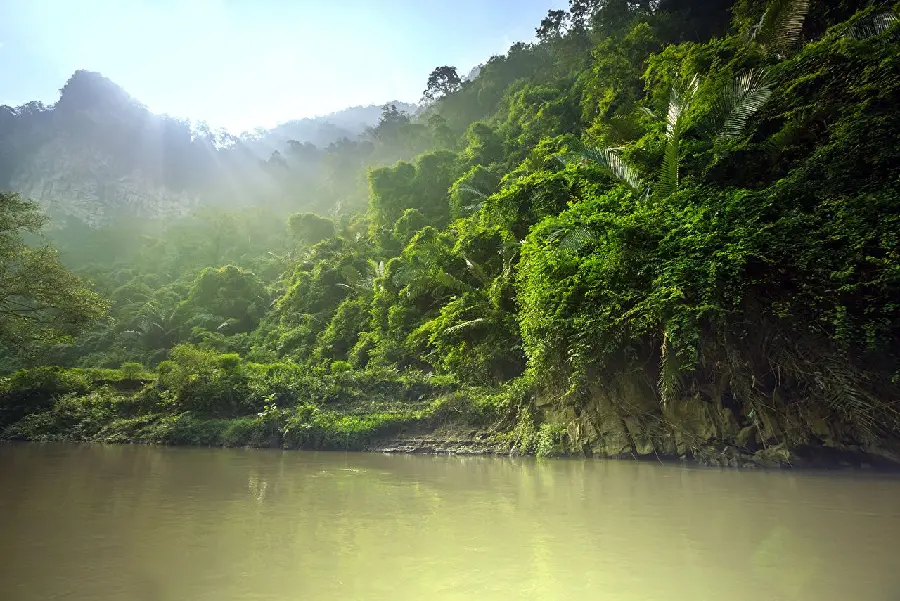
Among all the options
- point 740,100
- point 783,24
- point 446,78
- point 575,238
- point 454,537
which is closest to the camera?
point 454,537

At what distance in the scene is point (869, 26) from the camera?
863 cm

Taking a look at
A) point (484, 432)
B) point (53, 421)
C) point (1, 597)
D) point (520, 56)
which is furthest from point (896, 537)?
point (520, 56)

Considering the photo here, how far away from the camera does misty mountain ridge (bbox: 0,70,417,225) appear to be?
50688 mm

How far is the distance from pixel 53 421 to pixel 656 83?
19980 mm

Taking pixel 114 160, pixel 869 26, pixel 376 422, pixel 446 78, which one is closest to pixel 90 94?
pixel 114 160

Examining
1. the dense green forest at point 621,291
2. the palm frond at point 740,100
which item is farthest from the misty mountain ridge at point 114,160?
the palm frond at point 740,100

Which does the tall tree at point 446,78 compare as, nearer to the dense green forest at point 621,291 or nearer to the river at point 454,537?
the dense green forest at point 621,291

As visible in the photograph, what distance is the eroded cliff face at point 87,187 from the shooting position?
4944cm

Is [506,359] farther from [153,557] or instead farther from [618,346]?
[153,557]

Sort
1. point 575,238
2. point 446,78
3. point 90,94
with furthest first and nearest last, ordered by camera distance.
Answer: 1. point 90,94
2. point 446,78
3. point 575,238

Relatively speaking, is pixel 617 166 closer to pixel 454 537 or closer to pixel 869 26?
pixel 869 26

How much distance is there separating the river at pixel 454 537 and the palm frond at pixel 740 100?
19.3ft

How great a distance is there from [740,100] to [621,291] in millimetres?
4379

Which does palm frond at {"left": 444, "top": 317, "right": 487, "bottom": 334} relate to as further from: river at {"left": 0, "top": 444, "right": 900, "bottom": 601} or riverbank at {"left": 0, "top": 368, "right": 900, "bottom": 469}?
river at {"left": 0, "top": 444, "right": 900, "bottom": 601}
